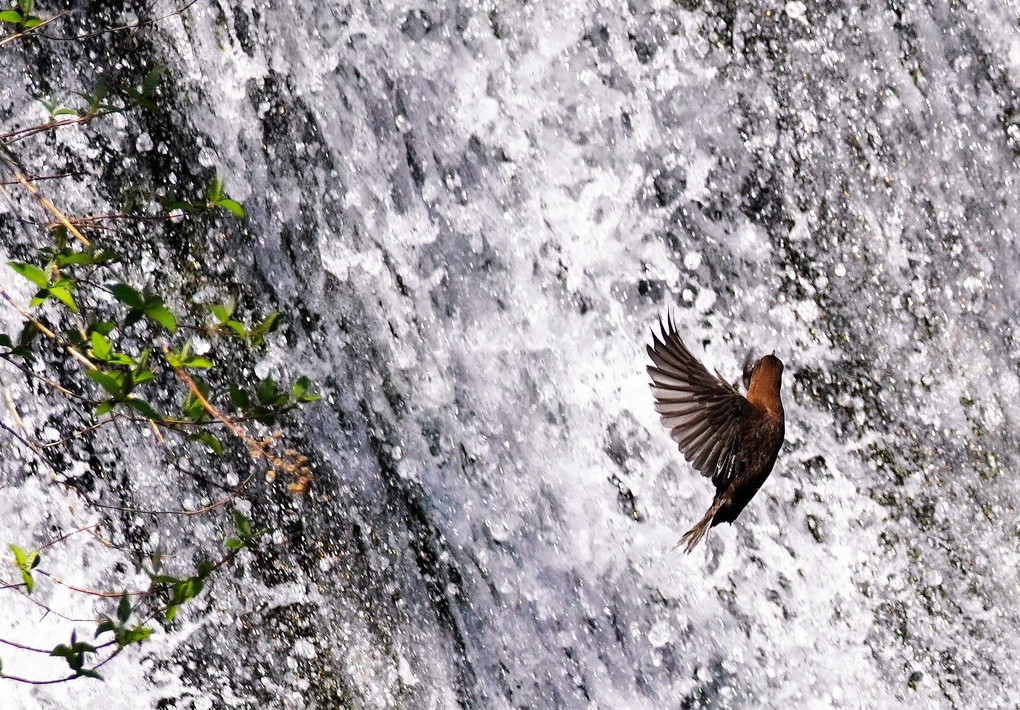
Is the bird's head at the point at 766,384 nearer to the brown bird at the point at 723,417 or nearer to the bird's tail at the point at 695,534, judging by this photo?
the brown bird at the point at 723,417

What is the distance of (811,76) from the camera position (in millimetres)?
1794

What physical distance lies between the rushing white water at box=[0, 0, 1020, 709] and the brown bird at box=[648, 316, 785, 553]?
251 mm

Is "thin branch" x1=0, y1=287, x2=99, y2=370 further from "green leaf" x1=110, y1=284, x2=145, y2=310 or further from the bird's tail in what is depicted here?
the bird's tail

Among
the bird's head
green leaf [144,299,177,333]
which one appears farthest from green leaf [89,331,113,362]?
the bird's head

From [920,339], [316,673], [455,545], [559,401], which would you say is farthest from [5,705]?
[920,339]

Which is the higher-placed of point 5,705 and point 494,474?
point 5,705

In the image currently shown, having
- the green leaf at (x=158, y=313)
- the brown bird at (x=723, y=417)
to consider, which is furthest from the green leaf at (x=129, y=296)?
the brown bird at (x=723, y=417)

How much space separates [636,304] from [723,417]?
16.5 inches

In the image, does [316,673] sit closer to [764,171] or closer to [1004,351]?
[764,171]

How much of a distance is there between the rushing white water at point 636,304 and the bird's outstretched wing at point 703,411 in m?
0.28

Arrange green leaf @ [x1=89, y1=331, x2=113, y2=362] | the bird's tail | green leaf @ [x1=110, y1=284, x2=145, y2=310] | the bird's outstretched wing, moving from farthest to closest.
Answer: the bird's tail
the bird's outstretched wing
green leaf @ [x1=89, y1=331, x2=113, y2=362]
green leaf @ [x1=110, y1=284, x2=145, y2=310]

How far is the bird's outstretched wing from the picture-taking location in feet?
4.80

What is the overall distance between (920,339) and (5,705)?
2002 millimetres

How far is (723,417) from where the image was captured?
1.47 m
